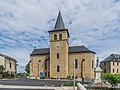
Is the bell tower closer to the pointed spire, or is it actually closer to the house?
the pointed spire

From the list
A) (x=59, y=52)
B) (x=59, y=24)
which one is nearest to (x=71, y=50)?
(x=59, y=52)

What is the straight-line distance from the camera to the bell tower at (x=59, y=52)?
54406 mm

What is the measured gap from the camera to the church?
178 feet

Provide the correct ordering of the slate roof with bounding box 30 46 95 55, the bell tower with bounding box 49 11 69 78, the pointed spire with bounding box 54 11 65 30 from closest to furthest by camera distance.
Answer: the bell tower with bounding box 49 11 69 78, the slate roof with bounding box 30 46 95 55, the pointed spire with bounding box 54 11 65 30

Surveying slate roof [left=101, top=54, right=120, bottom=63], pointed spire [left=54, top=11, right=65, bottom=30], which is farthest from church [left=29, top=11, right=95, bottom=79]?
slate roof [left=101, top=54, right=120, bottom=63]

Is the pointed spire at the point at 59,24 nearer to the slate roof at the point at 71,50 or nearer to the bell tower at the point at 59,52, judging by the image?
the bell tower at the point at 59,52

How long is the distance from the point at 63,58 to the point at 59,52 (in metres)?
2.10

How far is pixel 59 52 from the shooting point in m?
55.2

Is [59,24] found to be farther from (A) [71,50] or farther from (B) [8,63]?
(B) [8,63]

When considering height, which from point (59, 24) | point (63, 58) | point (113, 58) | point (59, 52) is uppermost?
point (59, 24)

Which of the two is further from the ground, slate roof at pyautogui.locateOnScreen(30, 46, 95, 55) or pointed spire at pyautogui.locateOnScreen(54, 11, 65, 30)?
pointed spire at pyautogui.locateOnScreen(54, 11, 65, 30)

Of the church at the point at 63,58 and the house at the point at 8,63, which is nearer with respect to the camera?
the church at the point at 63,58

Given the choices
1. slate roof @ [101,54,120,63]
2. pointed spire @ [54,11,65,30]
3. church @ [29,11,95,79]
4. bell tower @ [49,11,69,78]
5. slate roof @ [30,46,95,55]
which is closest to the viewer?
church @ [29,11,95,79]

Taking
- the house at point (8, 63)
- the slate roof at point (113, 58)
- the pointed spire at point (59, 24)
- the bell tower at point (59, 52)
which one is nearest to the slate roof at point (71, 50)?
the bell tower at point (59, 52)
